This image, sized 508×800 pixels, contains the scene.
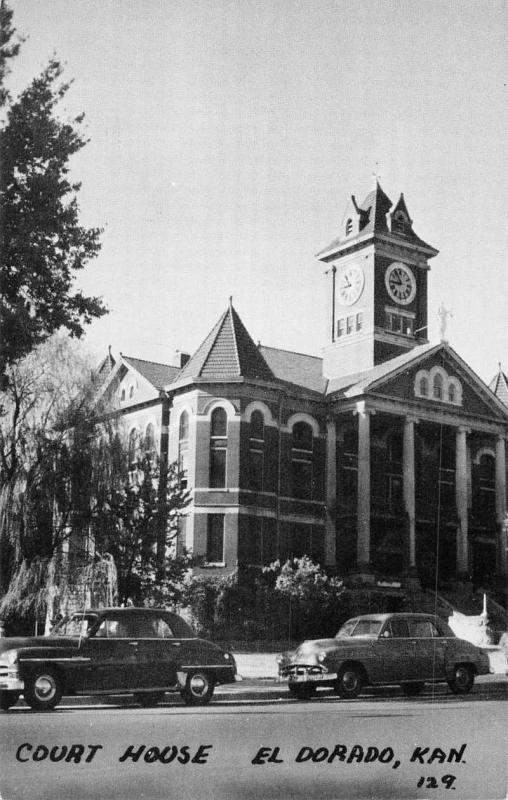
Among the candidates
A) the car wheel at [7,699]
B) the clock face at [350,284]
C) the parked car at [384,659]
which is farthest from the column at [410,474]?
the car wheel at [7,699]

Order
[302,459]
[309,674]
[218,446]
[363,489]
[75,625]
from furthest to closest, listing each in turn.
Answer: [302,459]
[363,489]
[218,446]
[309,674]
[75,625]

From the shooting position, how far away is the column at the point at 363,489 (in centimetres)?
4212

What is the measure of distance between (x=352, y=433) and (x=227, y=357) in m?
7.52

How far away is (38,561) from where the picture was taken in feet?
80.2

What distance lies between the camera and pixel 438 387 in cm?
4656

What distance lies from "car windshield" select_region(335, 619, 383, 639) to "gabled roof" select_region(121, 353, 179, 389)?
24033mm

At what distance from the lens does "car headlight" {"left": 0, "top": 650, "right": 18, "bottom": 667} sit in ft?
50.3

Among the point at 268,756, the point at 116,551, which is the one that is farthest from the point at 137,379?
the point at 268,756

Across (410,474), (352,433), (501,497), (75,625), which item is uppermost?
(352,433)

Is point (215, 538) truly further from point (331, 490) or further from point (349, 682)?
point (349, 682)

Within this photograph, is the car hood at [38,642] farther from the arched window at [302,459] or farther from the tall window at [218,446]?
the arched window at [302,459]

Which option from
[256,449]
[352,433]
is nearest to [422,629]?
[256,449]

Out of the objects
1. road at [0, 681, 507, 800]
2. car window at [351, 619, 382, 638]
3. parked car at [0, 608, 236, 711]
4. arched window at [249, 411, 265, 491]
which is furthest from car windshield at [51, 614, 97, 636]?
arched window at [249, 411, 265, 491]

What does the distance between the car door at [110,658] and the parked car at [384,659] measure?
373 cm
